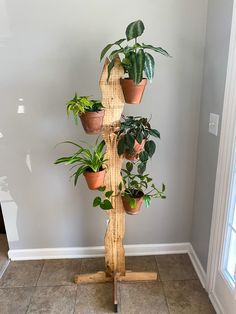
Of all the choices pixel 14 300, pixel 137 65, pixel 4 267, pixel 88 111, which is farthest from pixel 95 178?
pixel 4 267

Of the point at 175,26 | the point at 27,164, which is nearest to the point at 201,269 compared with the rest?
the point at 27,164

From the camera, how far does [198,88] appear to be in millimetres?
1756

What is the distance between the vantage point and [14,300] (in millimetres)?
1670

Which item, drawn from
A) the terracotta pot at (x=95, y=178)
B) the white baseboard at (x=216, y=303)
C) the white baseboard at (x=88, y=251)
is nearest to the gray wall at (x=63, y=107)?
the white baseboard at (x=88, y=251)

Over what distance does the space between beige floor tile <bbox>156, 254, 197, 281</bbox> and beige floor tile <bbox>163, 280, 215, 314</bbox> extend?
51mm


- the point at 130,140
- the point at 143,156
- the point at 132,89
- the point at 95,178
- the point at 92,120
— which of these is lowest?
the point at 95,178

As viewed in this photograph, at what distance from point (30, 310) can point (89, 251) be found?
2.00ft

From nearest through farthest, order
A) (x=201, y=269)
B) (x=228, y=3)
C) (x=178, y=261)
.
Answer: (x=228, y=3) → (x=201, y=269) → (x=178, y=261)

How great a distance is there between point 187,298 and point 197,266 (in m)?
0.29

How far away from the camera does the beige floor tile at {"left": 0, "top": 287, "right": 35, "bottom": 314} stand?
1.60m

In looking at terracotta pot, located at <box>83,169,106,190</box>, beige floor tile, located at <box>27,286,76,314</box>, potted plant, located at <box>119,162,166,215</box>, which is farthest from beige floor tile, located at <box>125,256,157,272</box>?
terracotta pot, located at <box>83,169,106,190</box>

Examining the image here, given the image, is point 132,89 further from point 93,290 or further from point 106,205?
point 93,290

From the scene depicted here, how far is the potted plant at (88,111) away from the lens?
1.35 meters

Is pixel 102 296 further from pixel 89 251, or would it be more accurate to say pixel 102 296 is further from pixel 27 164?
pixel 27 164
